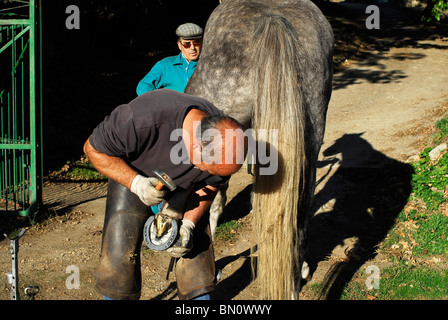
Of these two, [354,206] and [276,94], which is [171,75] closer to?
[276,94]

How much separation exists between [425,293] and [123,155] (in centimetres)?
280

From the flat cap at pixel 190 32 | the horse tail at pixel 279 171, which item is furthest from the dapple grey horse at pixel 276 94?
the flat cap at pixel 190 32

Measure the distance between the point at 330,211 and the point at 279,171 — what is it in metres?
3.09

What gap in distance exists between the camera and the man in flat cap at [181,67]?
5289 mm

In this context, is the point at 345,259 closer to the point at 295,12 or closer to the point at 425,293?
the point at 425,293

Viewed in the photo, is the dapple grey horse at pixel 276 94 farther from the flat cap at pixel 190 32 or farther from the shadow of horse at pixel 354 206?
the shadow of horse at pixel 354 206

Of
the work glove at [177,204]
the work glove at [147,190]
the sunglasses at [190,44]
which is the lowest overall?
the work glove at [177,204]

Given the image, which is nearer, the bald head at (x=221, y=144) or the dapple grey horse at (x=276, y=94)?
the bald head at (x=221, y=144)

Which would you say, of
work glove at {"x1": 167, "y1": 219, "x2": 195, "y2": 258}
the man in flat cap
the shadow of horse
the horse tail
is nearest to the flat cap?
the man in flat cap

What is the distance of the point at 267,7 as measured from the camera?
4172mm

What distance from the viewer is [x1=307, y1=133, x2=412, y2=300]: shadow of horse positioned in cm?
504

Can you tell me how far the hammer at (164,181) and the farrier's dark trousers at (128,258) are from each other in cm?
33

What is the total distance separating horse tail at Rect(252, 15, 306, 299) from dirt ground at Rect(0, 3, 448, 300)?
1.10m

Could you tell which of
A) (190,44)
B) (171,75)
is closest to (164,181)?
(171,75)
